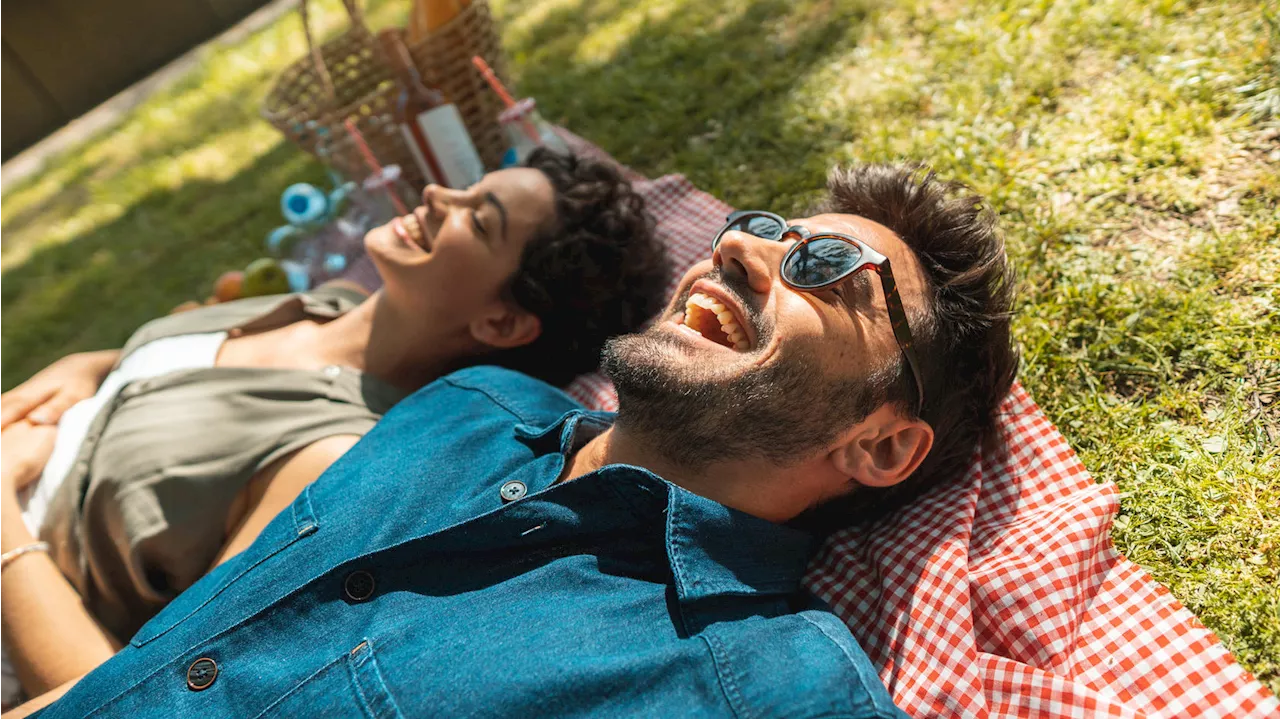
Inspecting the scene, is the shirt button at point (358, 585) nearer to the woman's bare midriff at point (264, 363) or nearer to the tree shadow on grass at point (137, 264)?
the woman's bare midriff at point (264, 363)

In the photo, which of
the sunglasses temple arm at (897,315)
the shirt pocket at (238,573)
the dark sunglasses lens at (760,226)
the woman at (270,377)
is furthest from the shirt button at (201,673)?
the sunglasses temple arm at (897,315)

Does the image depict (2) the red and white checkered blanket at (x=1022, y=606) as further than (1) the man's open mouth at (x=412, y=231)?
No

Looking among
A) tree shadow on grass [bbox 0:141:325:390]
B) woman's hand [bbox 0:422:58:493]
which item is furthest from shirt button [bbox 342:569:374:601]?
tree shadow on grass [bbox 0:141:325:390]

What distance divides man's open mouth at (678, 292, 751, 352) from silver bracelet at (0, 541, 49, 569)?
105 inches

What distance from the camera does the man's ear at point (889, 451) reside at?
2.55 metres

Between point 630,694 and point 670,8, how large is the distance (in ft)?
18.3

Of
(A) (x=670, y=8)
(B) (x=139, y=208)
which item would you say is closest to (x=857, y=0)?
(A) (x=670, y=8)

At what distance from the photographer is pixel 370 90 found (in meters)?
5.14

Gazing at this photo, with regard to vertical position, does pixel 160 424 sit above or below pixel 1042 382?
above

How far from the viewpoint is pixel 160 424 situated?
3303 mm

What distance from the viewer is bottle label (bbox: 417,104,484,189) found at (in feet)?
15.5

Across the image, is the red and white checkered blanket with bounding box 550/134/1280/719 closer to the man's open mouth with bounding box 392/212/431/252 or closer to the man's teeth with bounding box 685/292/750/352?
the man's teeth with bounding box 685/292/750/352

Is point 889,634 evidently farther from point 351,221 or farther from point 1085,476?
point 351,221

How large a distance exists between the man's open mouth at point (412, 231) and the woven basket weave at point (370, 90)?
1.44m
